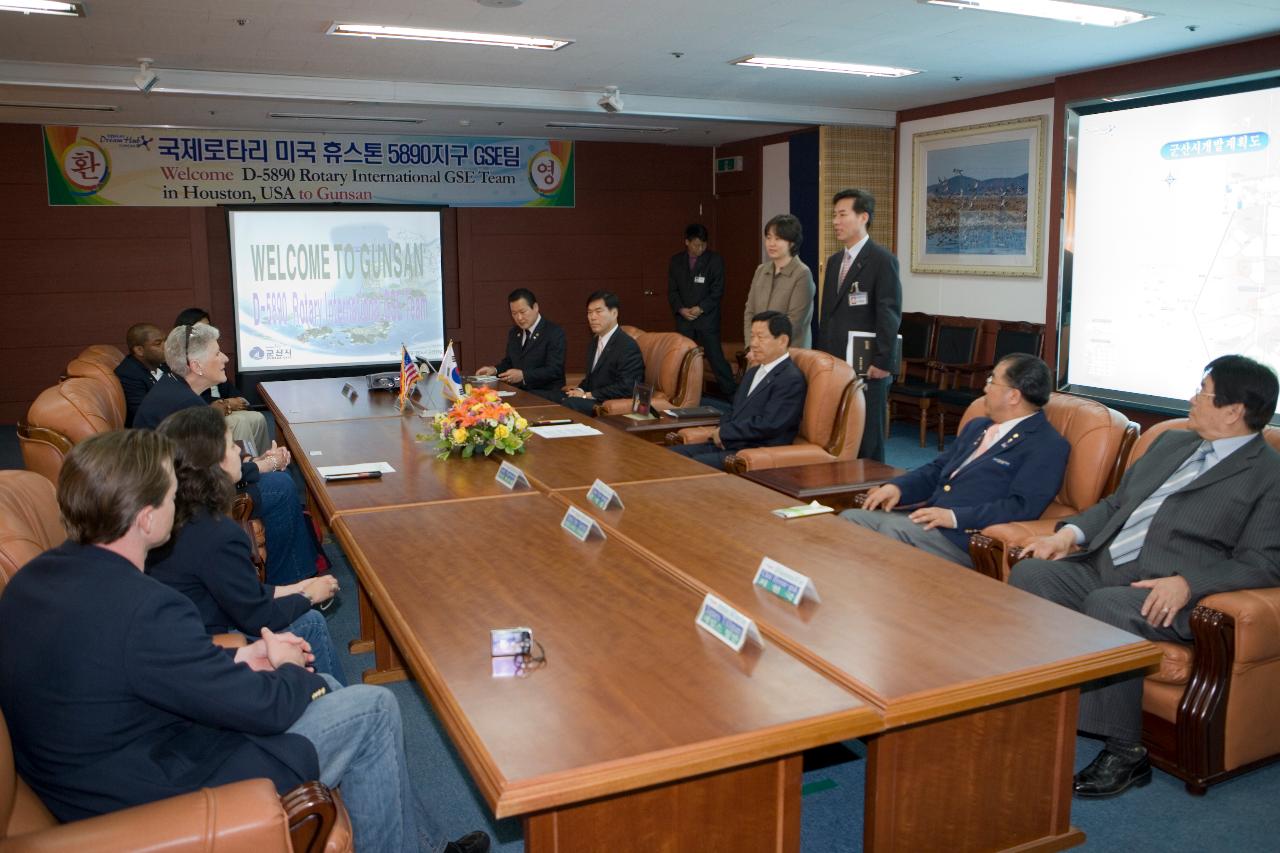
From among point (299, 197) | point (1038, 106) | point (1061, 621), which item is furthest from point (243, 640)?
point (299, 197)

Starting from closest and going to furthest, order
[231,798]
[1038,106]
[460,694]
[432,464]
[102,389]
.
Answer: [231,798], [460,694], [432,464], [102,389], [1038,106]

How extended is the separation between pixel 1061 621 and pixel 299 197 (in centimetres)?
942

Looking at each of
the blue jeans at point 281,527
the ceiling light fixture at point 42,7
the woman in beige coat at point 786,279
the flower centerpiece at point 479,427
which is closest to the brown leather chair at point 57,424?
the blue jeans at point 281,527

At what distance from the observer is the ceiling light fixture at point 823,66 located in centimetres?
663

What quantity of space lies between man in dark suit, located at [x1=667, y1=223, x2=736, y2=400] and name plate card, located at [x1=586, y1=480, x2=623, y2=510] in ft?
20.7

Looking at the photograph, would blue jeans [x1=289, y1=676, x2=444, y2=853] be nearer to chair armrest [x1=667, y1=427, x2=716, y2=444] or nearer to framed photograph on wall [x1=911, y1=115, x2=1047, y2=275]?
chair armrest [x1=667, y1=427, x2=716, y2=444]

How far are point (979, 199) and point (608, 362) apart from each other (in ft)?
12.0

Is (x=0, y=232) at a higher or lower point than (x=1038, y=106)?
lower

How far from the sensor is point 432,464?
390 centimetres

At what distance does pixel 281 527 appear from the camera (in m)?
4.35

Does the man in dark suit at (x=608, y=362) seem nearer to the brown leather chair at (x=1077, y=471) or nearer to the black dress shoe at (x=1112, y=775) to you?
the brown leather chair at (x=1077, y=471)

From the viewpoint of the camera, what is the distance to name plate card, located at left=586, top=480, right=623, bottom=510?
125 inches

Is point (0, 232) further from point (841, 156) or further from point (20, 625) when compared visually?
point (20, 625)

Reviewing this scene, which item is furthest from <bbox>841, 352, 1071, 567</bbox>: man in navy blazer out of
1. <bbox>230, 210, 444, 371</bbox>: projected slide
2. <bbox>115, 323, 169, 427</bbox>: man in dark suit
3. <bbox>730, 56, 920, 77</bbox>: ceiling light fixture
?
<bbox>230, 210, 444, 371</bbox>: projected slide
